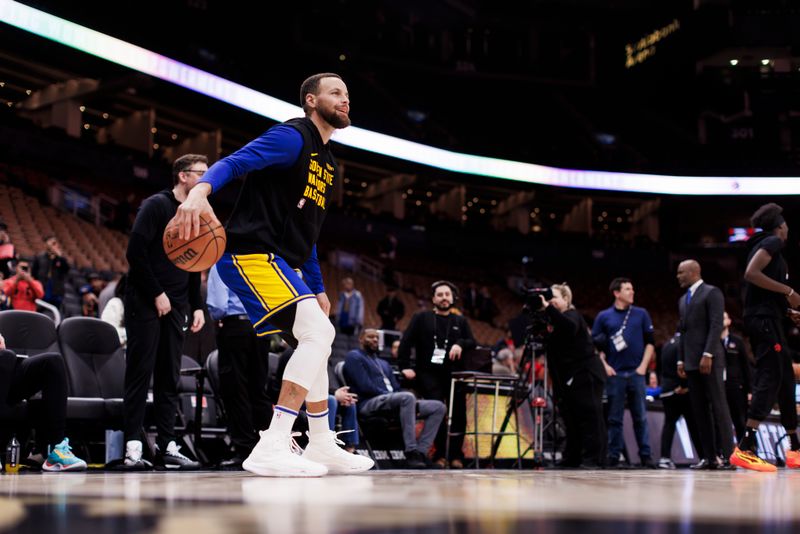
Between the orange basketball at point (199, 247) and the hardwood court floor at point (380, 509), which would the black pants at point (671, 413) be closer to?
the hardwood court floor at point (380, 509)

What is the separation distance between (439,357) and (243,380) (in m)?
2.63

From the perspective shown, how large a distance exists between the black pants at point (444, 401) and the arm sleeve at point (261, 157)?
14.0 feet

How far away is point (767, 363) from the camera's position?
5.95 metres

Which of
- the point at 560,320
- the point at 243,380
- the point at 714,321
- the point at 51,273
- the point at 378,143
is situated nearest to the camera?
the point at 243,380

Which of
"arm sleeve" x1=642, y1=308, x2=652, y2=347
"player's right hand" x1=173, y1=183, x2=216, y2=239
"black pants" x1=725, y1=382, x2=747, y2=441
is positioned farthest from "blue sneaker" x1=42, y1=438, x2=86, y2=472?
"black pants" x1=725, y1=382, x2=747, y2=441

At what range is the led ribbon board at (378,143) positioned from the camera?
16.6 m

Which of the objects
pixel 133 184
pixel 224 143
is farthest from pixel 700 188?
pixel 133 184

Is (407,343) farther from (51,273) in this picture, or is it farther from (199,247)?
(51,273)

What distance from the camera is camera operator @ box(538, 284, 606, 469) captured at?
7.53 metres

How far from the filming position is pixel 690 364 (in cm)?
686

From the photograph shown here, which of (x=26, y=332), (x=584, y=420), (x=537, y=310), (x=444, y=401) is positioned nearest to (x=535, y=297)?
(x=537, y=310)

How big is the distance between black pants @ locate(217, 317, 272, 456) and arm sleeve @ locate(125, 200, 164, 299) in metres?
0.64

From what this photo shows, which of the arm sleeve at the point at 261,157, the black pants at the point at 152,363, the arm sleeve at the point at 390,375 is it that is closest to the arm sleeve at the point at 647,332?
the arm sleeve at the point at 390,375

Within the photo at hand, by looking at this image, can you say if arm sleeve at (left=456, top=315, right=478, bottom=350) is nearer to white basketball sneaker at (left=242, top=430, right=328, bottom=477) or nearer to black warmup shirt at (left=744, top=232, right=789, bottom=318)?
black warmup shirt at (left=744, top=232, right=789, bottom=318)
